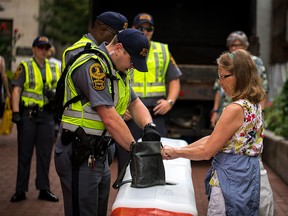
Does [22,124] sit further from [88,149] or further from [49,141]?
[88,149]

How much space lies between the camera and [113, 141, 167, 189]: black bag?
164 inches

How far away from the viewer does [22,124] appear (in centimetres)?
770

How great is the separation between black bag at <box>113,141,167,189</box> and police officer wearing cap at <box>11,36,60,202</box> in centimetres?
356

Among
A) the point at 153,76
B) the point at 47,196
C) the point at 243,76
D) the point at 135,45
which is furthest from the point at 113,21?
the point at 47,196

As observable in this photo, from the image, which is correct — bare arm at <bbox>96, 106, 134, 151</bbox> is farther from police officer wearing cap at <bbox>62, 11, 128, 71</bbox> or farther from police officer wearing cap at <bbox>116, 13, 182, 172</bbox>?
police officer wearing cap at <bbox>116, 13, 182, 172</bbox>

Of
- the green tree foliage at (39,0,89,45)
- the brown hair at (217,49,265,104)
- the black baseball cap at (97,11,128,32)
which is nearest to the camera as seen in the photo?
the brown hair at (217,49,265,104)

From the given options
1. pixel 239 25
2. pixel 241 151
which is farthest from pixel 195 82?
pixel 241 151

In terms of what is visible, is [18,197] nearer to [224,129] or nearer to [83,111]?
[83,111]

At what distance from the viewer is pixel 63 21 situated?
2722 cm

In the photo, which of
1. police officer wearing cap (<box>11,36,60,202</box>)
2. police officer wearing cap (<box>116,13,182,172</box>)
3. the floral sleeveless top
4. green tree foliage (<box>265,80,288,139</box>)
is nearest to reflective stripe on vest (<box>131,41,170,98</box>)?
police officer wearing cap (<box>116,13,182,172</box>)

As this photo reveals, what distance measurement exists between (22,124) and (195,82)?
3372mm

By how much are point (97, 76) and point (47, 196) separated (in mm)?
3758

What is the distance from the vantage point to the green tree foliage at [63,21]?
26.6 meters

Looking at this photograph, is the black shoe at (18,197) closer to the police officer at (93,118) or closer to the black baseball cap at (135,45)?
the police officer at (93,118)
